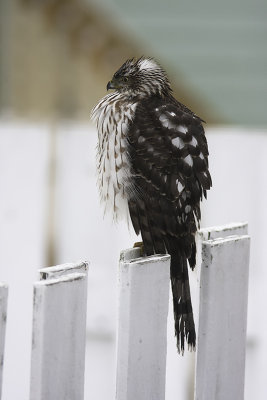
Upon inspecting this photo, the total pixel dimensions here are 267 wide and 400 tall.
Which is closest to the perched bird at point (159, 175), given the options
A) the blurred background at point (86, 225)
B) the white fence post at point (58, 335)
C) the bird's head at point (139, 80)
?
the bird's head at point (139, 80)

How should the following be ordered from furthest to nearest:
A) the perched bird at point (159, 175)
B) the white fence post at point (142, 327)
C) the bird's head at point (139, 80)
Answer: the bird's head at point (139, 80), the perched bird at point (159, 175), the white fence post at point (142, 327)

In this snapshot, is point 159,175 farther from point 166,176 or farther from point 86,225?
point 86,225

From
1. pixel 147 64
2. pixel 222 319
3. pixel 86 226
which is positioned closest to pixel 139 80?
pixel 147 64

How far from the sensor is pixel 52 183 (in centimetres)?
541

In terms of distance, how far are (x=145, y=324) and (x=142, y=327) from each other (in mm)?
13

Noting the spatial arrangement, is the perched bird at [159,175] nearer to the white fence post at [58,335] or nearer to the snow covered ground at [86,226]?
the white fence post at [58,335]

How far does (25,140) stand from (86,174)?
41cm

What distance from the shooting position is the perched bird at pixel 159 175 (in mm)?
3309

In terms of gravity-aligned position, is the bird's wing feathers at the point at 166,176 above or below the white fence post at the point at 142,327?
above

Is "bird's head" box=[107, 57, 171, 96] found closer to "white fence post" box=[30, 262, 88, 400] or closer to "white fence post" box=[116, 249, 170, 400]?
"white fence post" box=[116, 249, 170, 400]

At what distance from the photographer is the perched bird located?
130 inches

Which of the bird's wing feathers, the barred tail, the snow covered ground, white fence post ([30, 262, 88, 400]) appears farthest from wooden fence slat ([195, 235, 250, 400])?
the snow covered ground

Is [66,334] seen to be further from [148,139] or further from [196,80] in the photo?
[196,80]

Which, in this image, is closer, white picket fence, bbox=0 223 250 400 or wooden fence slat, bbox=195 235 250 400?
white picket fence, bbox=0 223 250 400
